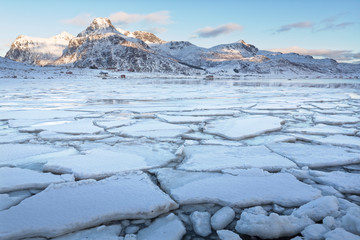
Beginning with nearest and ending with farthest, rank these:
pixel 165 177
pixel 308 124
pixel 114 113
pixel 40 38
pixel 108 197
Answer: pixel 108 197, pixel 165 177, pixel 308 124, pixel 114 113, pixel 40 38

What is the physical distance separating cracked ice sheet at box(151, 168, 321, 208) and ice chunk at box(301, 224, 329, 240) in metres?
0.20

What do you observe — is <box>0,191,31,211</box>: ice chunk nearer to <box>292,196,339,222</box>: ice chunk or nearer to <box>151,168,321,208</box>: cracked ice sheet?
<box>151,168,321,208</box>: cracked ice sheet

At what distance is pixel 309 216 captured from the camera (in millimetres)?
997

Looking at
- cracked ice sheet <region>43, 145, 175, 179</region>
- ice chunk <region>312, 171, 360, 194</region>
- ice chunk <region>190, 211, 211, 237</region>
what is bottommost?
ice chunk <region>190, 211, 211, 237</region>

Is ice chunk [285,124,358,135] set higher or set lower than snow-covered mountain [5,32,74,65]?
lower

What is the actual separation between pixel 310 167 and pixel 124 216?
1155 mm

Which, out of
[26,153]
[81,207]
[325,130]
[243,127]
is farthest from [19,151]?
[325,130]

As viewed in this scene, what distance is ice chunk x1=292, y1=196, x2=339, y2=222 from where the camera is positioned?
1.00m

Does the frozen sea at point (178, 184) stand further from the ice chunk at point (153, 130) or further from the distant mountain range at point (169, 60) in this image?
the distant mountain range at point (169, 60)

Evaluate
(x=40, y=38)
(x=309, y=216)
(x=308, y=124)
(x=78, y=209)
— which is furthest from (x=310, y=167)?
(x=40, y=38)

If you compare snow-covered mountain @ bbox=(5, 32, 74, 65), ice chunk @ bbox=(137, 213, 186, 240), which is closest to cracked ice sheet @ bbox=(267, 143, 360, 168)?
ice chunk @ bbox=(137, 213, 186, 240)

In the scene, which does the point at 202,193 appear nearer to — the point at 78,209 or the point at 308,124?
the point at 78,209

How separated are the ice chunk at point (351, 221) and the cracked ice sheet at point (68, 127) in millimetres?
1979

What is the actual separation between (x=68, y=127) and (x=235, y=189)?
1.90 meters
